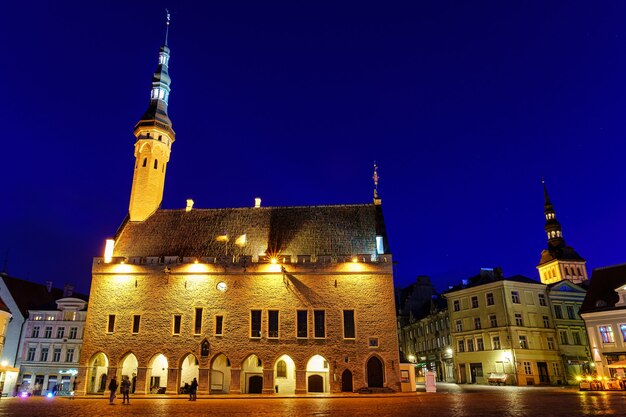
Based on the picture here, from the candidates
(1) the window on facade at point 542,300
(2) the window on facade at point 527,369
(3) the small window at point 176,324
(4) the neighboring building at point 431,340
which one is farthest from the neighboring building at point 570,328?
(3) the small window at point 176,324

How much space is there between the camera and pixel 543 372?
4466 cm

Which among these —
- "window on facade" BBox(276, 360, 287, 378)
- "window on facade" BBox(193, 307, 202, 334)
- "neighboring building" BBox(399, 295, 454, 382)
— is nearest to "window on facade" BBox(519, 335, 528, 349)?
"neighboring building" BBox(399, 295, 454, 382)

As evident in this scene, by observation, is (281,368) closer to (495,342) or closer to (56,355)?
(495,342)

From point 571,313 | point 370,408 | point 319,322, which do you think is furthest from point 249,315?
point 571,313

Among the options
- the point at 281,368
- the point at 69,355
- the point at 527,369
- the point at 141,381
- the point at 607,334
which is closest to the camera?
the point at 141,381

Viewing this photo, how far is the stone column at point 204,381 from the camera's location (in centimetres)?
3297

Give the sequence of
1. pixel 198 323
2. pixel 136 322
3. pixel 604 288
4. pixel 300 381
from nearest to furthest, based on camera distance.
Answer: pixel 300 381 → pixel 198 323 → pixel 136 322 → pixel 604 288

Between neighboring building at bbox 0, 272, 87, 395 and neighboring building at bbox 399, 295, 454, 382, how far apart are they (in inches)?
1485

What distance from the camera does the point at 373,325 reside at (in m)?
33.9

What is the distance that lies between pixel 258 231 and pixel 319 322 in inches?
377

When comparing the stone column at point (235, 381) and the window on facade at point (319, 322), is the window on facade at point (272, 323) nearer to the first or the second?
the window on facade at point (319, 322)

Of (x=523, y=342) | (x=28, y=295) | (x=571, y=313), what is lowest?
(x=523, y=342)

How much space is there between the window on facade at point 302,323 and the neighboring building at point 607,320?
23050 mm

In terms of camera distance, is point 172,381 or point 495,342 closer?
point 172,381
